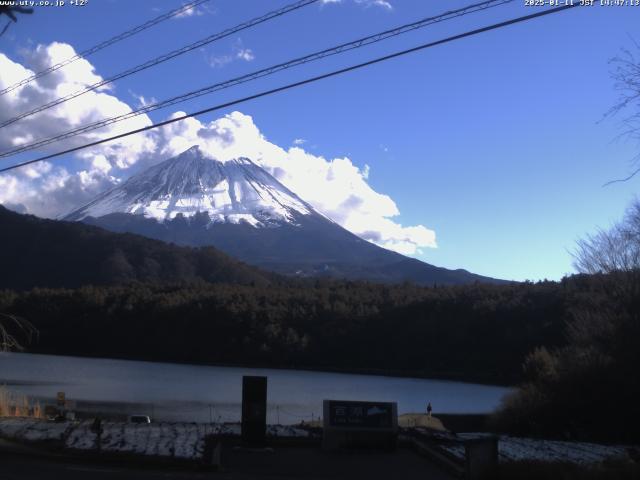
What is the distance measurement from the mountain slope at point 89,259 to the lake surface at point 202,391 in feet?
185

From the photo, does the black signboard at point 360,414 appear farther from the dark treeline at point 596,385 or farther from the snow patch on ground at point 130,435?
the dark treeline at point 596,385

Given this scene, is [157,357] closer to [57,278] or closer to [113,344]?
[113,344]

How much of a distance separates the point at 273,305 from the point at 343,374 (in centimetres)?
1794

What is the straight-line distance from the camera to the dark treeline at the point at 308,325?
79.6 metres

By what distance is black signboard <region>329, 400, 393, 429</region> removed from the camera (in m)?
17.9

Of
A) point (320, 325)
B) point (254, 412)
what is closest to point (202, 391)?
point (254, 412)

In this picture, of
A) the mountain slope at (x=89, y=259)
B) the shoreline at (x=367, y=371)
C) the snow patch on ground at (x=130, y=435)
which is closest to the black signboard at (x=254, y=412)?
the snow patch on ground at (x=130, y=435)

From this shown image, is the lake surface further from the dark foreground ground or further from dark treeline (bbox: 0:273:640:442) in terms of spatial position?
the dark foreground ground

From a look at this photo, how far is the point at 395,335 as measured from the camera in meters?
89.1

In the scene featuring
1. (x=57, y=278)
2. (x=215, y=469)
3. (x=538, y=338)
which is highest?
(x=57, y=278)

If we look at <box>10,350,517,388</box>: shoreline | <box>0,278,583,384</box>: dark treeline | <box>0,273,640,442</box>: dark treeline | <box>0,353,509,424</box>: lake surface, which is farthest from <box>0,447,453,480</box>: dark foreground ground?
<box>0,278,583,384</box>: dark treeline

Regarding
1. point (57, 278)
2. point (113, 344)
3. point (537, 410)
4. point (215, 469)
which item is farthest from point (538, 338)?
point (57, 278)

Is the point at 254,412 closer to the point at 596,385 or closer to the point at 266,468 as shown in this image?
the point at 266,468

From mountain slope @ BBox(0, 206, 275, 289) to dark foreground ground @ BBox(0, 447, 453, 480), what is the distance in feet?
375
